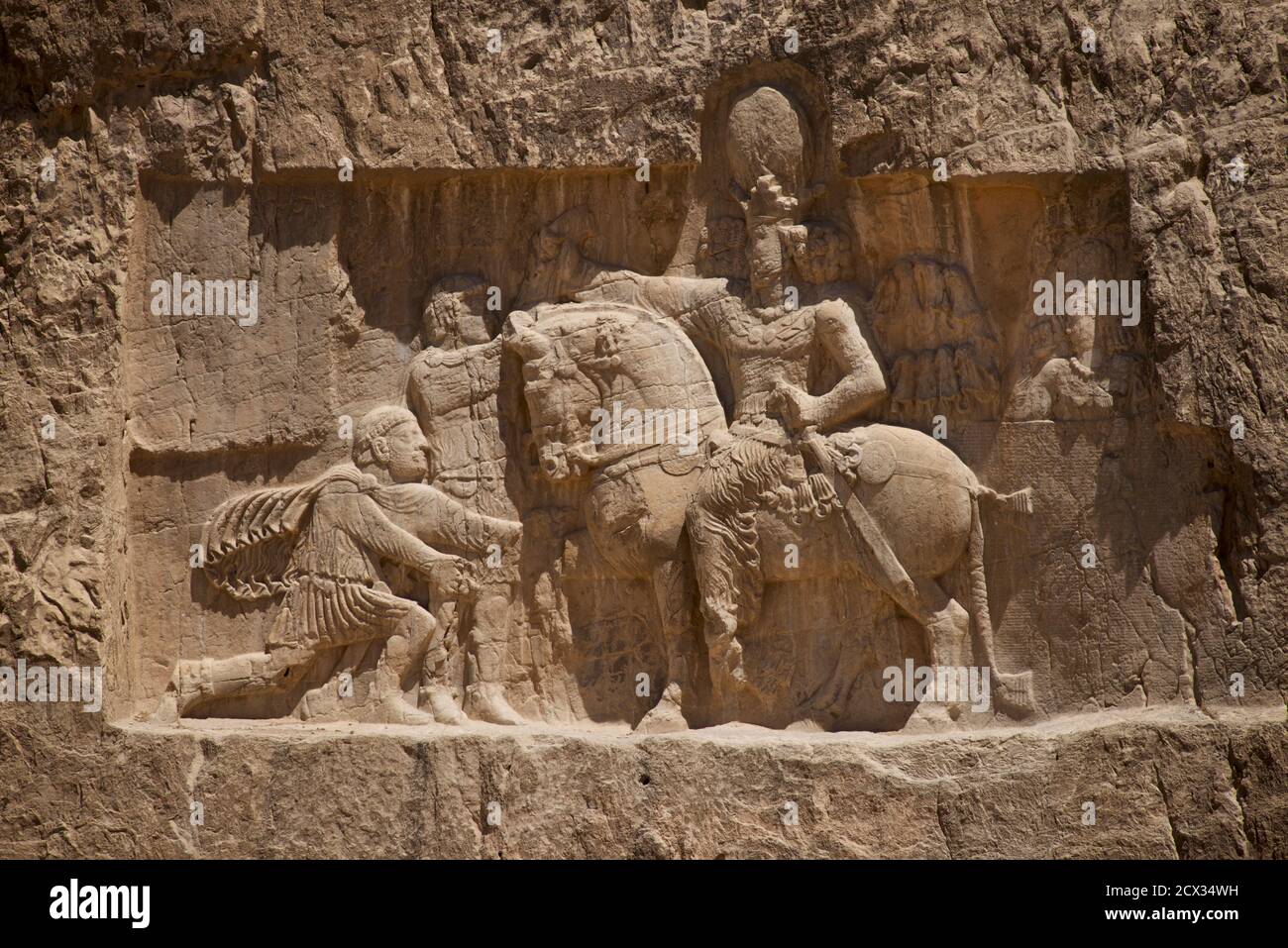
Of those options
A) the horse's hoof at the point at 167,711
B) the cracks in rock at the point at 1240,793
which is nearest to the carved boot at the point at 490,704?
the horse's hoof at the point at 167,711

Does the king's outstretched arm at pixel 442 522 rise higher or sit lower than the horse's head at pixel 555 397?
lower

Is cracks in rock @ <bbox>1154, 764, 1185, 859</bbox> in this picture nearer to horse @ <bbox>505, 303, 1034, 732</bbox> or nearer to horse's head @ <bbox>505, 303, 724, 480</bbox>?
horse @ <bbox>505, 303, 1034, 732</bbox>

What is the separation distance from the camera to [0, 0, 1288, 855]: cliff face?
26.3ft

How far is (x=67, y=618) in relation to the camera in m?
8.20

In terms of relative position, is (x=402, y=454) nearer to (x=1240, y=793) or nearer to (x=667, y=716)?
(x=667, y=716)

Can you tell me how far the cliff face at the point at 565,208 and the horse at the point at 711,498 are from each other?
0.23 m

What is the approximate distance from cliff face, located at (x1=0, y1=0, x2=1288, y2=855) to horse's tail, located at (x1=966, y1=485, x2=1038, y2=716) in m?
0.09

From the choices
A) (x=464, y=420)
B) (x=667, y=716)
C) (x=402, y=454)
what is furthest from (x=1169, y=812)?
(x=402, y=454)

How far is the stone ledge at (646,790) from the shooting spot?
786cm

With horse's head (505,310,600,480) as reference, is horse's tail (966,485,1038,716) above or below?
below

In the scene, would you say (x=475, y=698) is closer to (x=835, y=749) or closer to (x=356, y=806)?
(x=356, y=806)

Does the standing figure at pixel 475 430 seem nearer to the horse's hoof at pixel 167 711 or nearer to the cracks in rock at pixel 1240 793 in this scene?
the horse's hoof at pixel 167 711

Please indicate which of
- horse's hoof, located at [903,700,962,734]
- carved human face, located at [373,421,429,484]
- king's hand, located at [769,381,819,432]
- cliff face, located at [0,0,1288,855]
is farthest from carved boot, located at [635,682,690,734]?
carved human face, located at [373,421,429,484]

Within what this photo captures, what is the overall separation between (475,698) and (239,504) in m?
1.29
